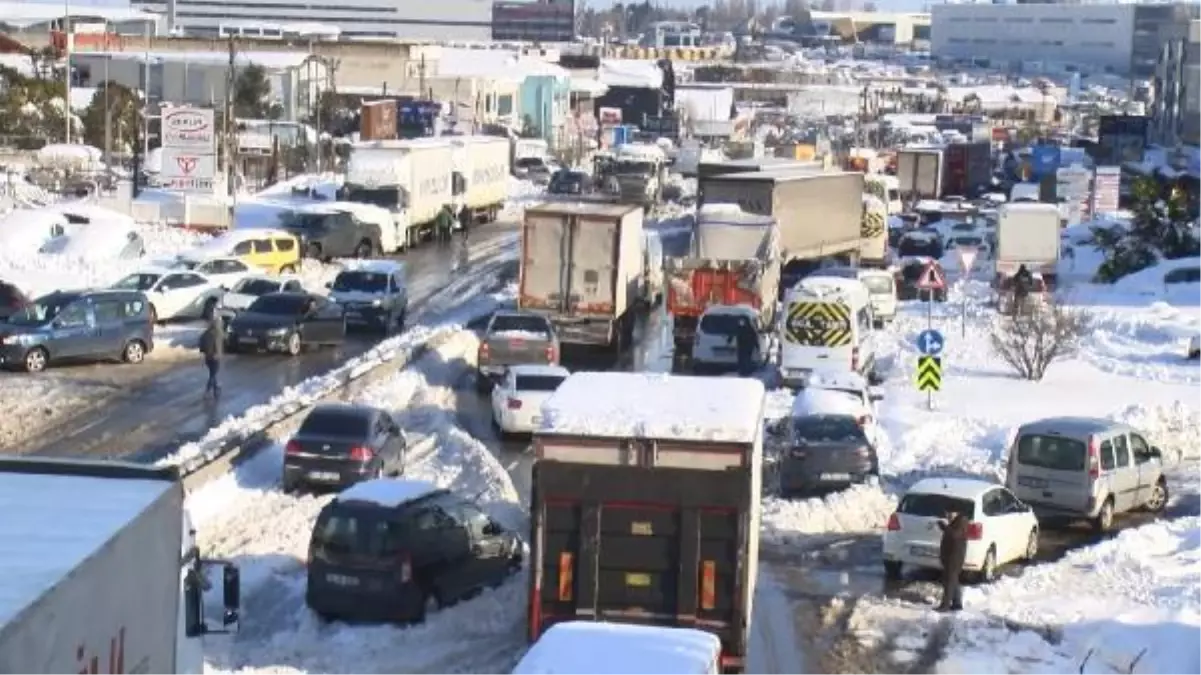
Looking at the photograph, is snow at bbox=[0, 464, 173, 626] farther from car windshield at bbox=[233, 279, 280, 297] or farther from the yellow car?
the yellow car

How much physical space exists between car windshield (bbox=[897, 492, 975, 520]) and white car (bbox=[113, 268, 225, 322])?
66.3 feet

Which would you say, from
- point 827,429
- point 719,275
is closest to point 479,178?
point 719,275

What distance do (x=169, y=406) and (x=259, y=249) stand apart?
1514 cm

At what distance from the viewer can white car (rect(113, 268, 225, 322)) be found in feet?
125

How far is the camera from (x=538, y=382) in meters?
28.5

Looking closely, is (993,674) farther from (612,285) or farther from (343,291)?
(343,291)

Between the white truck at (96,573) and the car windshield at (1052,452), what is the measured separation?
14189 millimetres

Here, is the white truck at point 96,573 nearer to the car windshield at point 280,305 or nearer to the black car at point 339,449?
the black car at point 339,449

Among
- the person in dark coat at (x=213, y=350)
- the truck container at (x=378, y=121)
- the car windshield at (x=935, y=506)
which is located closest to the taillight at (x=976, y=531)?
the car windshield at (x=935, y=506)

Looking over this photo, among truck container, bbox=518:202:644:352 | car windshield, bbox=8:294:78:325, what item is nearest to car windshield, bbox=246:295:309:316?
car windshield, bbox=8:294:78:325

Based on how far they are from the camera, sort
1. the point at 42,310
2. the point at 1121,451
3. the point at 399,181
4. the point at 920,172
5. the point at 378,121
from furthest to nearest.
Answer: the point at 920,172, the point at 378,121, the point at 399,181, the point at 42,310, the point at 1121,451

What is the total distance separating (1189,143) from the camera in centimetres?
9781

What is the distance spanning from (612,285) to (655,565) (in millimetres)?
20475

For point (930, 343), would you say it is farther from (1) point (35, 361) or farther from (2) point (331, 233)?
(2) point (331, 233)
